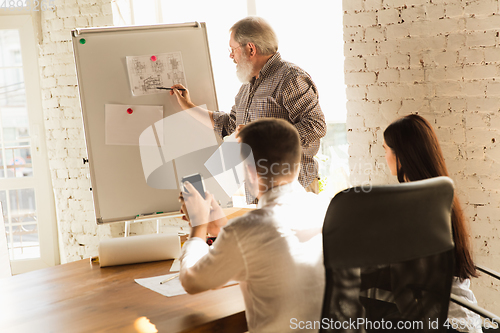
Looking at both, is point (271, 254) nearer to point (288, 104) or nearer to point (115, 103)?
point (288, 104)

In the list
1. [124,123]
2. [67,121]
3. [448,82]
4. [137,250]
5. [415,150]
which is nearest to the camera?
[415,150]

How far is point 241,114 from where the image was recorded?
2.35 metres

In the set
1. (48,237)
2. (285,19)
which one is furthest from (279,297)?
(48,237)

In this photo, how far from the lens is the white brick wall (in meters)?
2.13

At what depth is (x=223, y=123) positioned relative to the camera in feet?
7.59

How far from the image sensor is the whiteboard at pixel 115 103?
2.11m

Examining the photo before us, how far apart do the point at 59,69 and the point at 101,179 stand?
155cm

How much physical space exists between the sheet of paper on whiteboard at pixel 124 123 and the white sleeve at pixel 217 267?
1202mm

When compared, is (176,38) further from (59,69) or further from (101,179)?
(59,69)

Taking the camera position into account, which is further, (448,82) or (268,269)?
(448,82)

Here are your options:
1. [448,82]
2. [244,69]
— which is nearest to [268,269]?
[244,69]

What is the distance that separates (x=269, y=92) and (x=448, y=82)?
94 centimetres

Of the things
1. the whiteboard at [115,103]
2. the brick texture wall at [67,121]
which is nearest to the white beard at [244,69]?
the whiteboard at [115,103]

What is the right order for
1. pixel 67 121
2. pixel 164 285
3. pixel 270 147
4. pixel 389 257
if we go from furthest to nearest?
pixel 67 121, pixel 164 285, pixel 270 147, pixel 389 257
